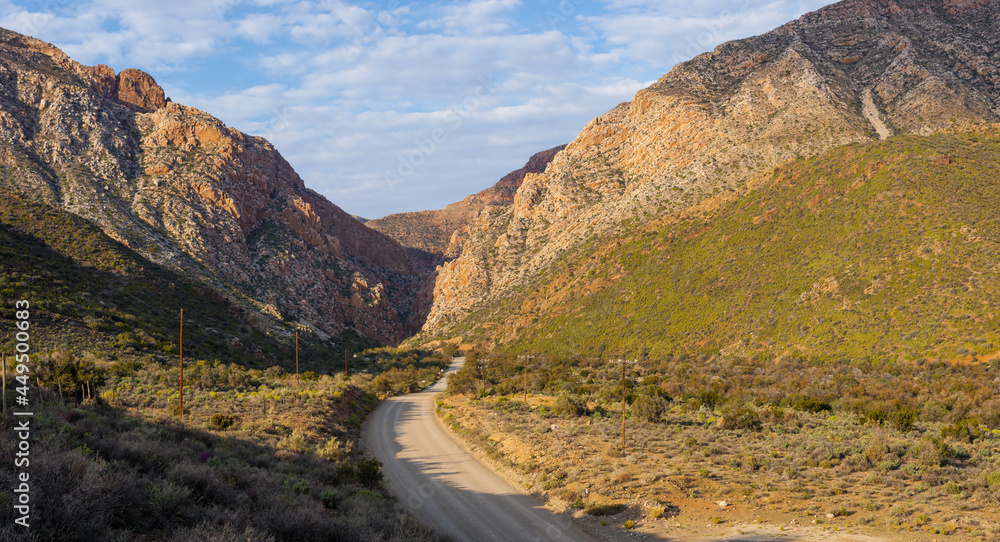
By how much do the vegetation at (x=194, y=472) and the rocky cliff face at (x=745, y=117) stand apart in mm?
60064

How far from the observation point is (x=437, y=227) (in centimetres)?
17188

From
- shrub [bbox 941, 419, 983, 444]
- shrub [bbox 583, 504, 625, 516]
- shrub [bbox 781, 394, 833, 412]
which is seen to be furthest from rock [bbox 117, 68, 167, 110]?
shrub [bbox 941, 419, 983, 444]

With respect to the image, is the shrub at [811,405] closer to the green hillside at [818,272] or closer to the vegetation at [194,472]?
the green hillside at [818,272]

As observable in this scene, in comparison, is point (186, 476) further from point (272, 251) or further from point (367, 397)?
point (272, 251)

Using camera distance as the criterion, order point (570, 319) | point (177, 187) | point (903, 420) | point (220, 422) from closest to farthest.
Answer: point (220, 422)
point (903, 420)
point (570, 319)
point (177, 187)

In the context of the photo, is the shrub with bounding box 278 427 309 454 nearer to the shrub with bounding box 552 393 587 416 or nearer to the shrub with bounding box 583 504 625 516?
the shrub with bounding box 583 504 625 516

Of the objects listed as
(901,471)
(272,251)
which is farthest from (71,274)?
(901,471)

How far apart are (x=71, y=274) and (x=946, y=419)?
208ft

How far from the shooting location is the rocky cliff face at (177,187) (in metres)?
63.7

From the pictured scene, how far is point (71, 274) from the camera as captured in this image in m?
43.0

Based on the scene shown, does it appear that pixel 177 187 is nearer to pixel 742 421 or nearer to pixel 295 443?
pixel 295 443

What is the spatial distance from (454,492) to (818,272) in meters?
45.4

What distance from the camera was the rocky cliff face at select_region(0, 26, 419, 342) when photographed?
63.7 m

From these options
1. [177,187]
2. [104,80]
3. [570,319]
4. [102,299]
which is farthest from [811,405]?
[104,80]
